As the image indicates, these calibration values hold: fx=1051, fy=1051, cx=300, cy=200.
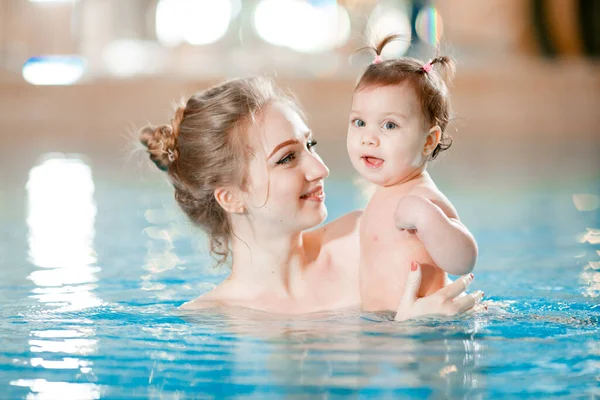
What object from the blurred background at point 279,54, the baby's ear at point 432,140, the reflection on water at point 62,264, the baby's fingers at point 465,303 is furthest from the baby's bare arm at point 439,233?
the blurred background at point 279,54

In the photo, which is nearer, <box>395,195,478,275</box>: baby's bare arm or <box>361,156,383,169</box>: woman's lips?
<box>395,195,478,275</box>: baby's bare arm

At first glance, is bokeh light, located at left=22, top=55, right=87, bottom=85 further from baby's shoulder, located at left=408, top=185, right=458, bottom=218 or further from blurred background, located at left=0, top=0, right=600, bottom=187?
baby's shoulder, located at left=408, top=185, right=458, bottom=218

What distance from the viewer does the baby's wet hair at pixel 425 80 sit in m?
A: 2.88

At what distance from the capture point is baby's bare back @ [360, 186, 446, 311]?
2.92 meters

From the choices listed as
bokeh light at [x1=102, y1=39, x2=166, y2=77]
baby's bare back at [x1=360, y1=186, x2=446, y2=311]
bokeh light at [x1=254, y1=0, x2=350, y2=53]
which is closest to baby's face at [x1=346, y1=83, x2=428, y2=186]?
baby's bare back at [x1=360, y1=186, x2=446, y2=311]

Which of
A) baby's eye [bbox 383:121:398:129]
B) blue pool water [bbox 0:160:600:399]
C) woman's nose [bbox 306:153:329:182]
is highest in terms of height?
baby's eye [bbox 383:121:398:129]

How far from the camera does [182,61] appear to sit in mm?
13492

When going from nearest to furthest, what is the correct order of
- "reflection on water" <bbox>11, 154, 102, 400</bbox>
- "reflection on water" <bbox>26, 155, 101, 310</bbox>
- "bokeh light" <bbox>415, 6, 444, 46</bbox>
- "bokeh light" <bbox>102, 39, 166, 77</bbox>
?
"reflection on water" <bbox>11, 154, 102, 400</bbox> < "reflection on water" <bbox>26, 155, 101, 310</bbox> < "bokeh light" <bbox>415, 6, 444, 46</bbox> < "bokeh light" <bbox>102, 39, 166, 77</bbox>

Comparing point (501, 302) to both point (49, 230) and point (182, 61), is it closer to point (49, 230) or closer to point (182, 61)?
point (49, 230)

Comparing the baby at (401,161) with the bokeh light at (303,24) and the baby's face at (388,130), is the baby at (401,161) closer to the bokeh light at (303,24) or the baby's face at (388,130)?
the baby's face at (388,130)

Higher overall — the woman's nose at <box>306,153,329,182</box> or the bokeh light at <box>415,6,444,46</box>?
the bokeh light at <box>415,6,444,46</box>

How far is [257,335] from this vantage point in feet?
9.50

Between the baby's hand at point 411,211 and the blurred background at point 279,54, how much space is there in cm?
880

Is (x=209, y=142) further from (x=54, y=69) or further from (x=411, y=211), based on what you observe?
(x=54, y=69)
